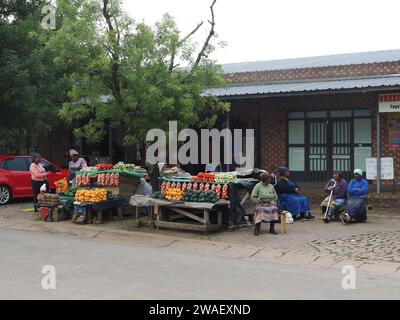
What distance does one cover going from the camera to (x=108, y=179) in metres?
13.0

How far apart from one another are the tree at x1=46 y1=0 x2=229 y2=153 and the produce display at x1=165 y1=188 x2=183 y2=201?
1332 millimetres

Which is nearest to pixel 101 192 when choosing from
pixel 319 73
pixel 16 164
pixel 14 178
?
pixel 14 178

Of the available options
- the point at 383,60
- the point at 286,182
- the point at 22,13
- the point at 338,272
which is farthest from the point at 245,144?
the point at 338,272

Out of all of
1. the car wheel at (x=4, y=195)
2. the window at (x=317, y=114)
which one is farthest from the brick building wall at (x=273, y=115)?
the car wheel at (x=4, y=195)

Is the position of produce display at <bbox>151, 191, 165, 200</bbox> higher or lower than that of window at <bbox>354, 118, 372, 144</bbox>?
lower

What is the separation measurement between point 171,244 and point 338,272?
3.57 meters

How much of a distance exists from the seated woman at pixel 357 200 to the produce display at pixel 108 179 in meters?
5.26

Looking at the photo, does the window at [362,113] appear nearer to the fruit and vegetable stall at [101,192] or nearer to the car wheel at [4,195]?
the fruit and vegetable stall at [101,192]

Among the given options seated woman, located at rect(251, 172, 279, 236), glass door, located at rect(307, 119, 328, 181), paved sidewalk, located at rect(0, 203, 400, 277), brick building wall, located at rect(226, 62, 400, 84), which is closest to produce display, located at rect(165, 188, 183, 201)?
paved sidewalk, located at rect(0, 203, 400, 277)

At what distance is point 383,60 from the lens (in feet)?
61.1

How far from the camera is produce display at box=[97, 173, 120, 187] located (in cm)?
1302

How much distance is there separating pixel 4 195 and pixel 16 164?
1.02 metres

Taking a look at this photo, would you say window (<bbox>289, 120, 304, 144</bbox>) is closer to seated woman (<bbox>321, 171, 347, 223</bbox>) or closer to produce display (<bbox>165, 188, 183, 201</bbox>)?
seated woman (<bbox>321, 171, 347, 223</bbox>)

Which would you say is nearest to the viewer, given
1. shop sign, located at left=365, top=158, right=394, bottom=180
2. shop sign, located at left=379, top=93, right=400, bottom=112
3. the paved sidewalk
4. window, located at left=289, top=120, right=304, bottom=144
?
the paved sidewalk
